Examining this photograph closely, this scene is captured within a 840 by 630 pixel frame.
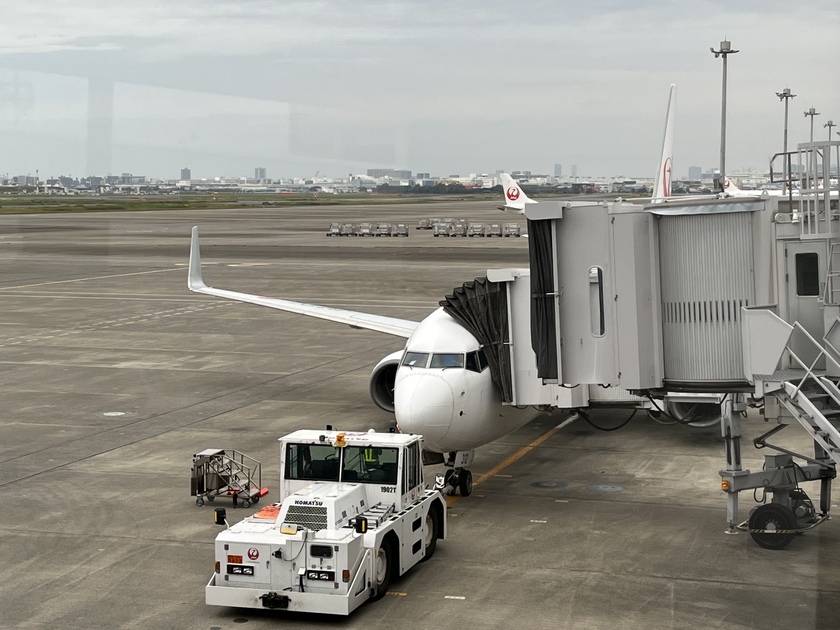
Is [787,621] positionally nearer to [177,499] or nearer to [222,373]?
[177,499]

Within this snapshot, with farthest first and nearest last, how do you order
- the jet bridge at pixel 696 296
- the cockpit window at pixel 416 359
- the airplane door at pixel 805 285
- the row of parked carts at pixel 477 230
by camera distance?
the row of parked carts at pixel 477 230 → the cockpit window at pixel 416 359 → the airplane door at pixel 805 285 → the jet bridge at pixel 696 296

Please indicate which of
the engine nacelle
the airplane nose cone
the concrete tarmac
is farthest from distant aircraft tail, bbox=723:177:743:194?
the airplane nose cone

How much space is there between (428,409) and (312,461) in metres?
3.88

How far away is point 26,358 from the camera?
1742 inches

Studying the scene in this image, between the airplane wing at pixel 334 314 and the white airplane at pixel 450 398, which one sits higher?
the airplane wing at pixel 334 314

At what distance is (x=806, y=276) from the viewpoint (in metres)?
17.5

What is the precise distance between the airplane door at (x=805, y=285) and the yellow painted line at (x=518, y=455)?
8.97 metres

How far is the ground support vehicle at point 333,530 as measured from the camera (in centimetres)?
1683

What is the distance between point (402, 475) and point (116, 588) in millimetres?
5012

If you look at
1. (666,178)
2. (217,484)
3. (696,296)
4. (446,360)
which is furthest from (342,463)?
(666,178)

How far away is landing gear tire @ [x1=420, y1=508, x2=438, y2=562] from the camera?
19.7 meters

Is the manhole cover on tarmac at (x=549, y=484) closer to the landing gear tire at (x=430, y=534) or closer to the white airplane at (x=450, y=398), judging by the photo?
the white airplane at (x=450, y=398)

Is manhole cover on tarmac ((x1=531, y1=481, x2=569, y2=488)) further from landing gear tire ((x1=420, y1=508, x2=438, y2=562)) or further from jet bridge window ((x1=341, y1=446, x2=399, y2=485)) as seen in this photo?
jet bridge window ((x1=341, y1=446, x2=399, y2=485))

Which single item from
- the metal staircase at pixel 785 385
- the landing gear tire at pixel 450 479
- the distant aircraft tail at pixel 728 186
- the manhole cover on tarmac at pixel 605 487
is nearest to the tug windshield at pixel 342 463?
the landing gear tire at pixel 450 479
